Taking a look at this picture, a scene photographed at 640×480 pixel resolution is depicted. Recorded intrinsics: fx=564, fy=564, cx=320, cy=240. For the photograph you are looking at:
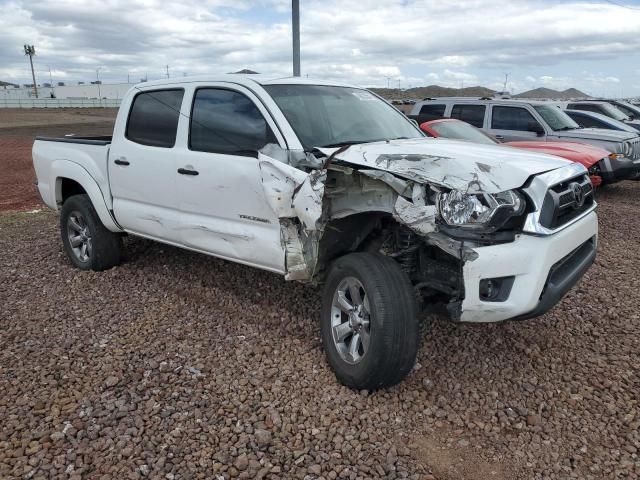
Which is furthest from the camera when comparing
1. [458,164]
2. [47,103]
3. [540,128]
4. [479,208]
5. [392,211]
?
[47,103]

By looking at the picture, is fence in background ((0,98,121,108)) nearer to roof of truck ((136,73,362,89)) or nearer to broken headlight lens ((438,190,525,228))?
roof of truck ((136,73,362,89))

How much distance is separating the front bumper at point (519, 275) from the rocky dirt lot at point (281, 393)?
26.0 inches

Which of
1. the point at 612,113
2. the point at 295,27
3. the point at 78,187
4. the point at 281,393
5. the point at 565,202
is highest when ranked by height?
the point at 295,27

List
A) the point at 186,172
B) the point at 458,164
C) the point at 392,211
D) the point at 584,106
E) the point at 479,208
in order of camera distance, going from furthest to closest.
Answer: the point at 584,106
the point at 186,172
the point at 392,211
the point at 458,164
the point at 479,208

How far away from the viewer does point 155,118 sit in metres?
4.95

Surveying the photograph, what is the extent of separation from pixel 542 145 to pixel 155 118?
5.54 metres

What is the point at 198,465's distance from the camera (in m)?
2.85

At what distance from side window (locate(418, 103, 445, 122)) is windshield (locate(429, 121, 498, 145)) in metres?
2.47

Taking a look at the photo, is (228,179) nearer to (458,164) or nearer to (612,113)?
(458,164)

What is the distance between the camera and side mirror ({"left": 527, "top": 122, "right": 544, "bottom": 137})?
34.9 feet

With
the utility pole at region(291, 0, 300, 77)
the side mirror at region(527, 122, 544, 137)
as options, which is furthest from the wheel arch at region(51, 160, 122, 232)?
the side mirror at region(527, 122, 544, 137)

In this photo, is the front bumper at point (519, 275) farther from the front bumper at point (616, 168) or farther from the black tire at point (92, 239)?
the front bumper at point (616, 168)

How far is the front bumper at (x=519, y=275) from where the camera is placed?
2.96m

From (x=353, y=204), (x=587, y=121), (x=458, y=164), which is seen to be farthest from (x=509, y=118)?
(x=458, y=164)
